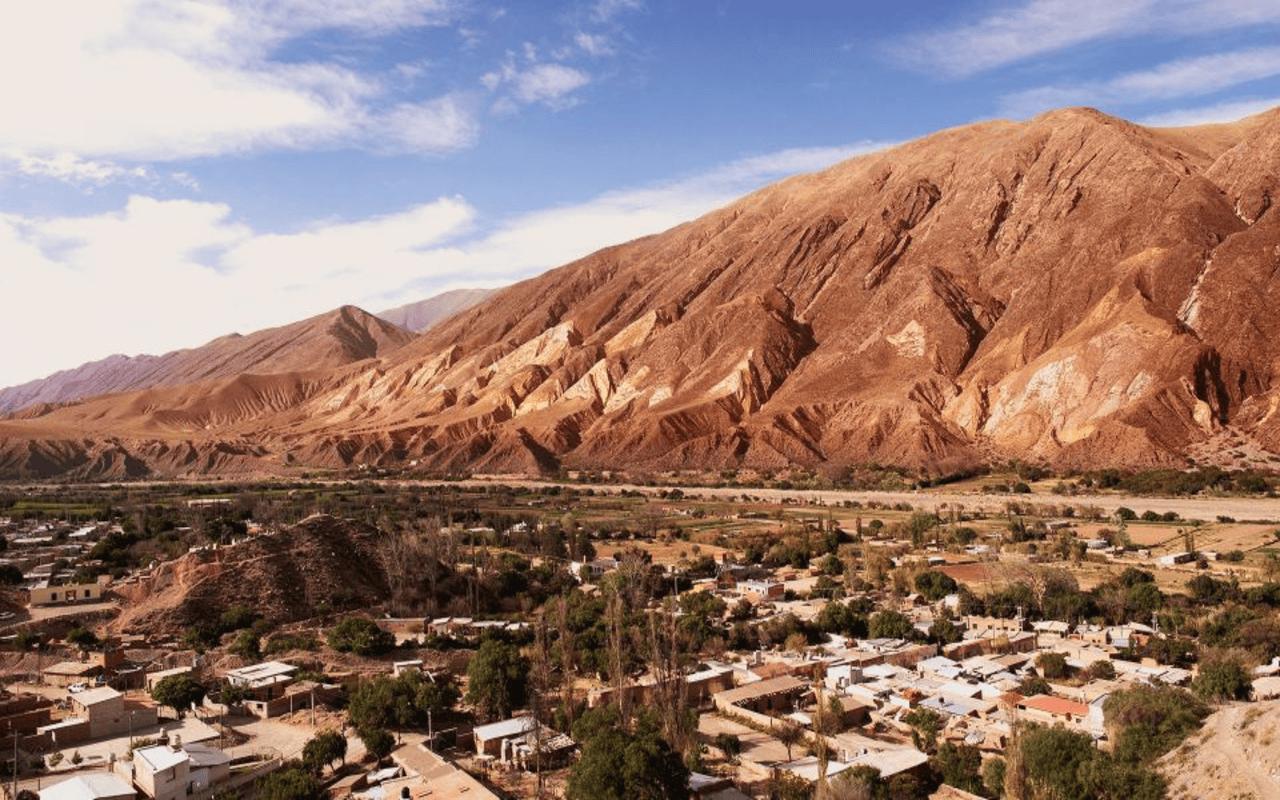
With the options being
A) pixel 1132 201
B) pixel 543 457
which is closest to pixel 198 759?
pixel 543 457

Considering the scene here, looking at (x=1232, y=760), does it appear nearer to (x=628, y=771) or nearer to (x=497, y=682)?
(x=628, y=771)

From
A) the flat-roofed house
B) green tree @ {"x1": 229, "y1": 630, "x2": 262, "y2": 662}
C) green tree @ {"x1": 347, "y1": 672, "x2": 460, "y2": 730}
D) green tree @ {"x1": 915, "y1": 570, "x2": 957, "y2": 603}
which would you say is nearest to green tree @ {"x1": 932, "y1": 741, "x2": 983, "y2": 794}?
green tree @ {"x1": 347, "y1": 672, "x2": 460, "y2": 730}

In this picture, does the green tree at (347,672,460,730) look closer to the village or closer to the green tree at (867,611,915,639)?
the village

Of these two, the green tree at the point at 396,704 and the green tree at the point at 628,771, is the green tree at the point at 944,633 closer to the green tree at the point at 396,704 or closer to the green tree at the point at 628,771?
the green tree at the point at 396,704

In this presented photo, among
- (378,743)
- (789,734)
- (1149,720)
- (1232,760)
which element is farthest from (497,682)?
(1232,760)

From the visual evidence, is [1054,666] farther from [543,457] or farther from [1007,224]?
[1007,224]

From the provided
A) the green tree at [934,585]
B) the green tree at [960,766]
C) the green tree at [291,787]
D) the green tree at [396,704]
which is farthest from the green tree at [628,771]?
the green tree at [934,585]
